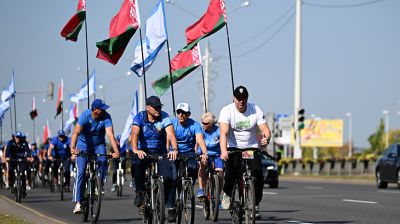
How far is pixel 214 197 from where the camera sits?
1808 cm

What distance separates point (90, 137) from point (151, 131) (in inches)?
122

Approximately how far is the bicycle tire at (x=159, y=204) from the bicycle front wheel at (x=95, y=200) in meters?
2.52

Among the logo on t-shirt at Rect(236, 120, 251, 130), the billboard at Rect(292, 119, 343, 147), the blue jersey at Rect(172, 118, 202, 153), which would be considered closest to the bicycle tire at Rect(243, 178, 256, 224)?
the logo on t-shirt at Rect(236, 120, 251, 130)

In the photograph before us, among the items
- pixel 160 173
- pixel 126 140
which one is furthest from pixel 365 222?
pixel 126 140

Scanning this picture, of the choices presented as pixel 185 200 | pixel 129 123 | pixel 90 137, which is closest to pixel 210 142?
pixel 90 137

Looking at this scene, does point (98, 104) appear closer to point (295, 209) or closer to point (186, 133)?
point (186, 133)

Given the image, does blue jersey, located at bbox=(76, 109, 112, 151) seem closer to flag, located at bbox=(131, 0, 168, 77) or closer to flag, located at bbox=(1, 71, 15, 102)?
flag, located at bbox=(131, 0, 168, 77)

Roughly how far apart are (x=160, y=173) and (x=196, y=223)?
2.90 meters

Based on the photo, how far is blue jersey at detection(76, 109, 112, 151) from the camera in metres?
17.6

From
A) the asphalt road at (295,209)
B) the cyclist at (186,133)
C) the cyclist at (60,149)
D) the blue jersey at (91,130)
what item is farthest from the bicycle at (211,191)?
the cyclist at (60,149)

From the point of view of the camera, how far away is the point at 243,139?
595 inches

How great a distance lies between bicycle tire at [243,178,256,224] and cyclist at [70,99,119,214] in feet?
10.5

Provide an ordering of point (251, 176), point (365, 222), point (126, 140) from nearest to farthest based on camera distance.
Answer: point (251, 176), point (365, 222), point (126, 140)

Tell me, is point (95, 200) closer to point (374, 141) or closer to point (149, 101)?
point (149, 101)
